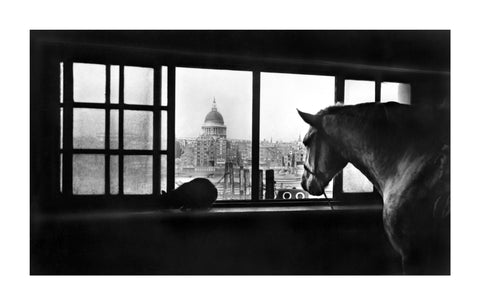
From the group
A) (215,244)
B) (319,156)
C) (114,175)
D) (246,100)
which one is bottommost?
(215,244)

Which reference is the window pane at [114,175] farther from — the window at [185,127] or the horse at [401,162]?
the horse at [401,162]

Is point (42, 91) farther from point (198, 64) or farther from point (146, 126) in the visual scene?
point (198, 64)

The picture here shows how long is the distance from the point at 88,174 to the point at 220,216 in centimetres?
71

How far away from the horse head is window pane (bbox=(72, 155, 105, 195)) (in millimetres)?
1041

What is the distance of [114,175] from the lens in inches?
76.6

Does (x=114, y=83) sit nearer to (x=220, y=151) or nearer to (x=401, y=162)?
(x=220, y=151)

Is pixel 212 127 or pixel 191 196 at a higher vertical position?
pixel 212 127

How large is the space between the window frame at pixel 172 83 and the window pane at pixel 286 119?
1.3 inches

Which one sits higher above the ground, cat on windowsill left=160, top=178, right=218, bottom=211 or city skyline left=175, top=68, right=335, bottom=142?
city skyline left=175, top=68, right=335, bottom=142

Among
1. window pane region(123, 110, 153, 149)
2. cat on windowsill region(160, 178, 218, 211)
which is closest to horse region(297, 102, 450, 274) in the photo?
cat on windowsill region(160, 178, 218, 211)

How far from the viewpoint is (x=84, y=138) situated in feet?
6.28

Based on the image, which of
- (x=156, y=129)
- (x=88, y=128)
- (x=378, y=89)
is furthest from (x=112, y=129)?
A: (x=378, y=89)

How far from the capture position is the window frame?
Answer: 1890 mm

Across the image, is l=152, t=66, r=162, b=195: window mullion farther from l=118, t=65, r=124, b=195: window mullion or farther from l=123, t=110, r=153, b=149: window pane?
l=118, t=65, r=124, b=195: window mullion
